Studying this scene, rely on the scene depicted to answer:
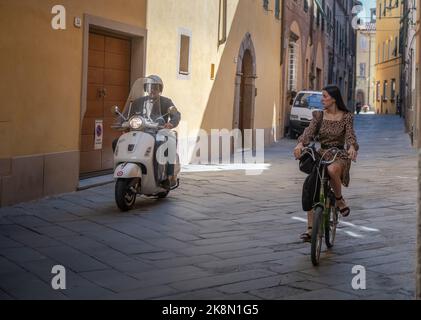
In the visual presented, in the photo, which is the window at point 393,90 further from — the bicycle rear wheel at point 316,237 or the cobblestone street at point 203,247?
the bicycle rear wheel at point 316,237

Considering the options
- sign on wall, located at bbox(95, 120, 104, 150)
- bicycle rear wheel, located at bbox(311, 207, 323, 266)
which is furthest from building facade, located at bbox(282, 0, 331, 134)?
bicycle rear wheel, located at bbox(311, 207, 323, 266)

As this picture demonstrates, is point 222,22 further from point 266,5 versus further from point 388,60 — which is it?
A: point 388,60

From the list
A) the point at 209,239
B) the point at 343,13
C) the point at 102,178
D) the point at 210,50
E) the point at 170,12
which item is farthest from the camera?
the point at 343,13

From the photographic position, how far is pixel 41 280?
15.8ft

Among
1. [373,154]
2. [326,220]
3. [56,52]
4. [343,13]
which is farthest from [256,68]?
[343,13]

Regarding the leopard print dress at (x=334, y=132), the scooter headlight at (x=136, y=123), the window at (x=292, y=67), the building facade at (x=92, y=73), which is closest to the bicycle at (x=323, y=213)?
the leopard print dress at (x=334, y=132)

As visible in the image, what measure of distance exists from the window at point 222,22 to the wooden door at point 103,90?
4141 mm

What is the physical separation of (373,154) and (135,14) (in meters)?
8.80

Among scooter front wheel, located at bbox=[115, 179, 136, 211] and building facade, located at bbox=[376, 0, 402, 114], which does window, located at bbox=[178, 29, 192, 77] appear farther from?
building facade, located at bbox=[376, 0, 402, 114]

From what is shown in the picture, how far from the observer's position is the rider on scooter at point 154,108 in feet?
27.4

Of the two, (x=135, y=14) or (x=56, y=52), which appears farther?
(x=135, y=14)

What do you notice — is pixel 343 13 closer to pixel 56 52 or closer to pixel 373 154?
pixel 373 154

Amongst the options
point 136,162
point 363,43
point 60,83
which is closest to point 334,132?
point 136,162

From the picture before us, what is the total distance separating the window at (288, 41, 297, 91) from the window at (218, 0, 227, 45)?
30.7 feet
